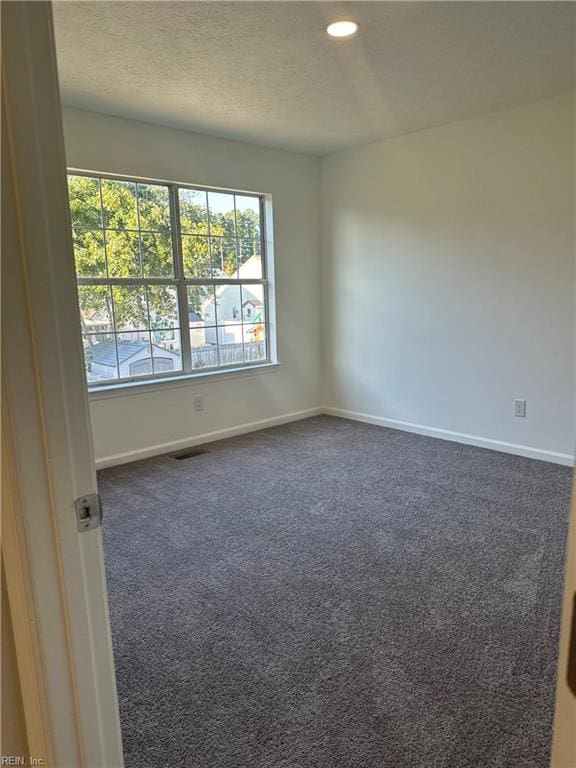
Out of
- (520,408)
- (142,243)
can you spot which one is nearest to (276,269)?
(142,243)

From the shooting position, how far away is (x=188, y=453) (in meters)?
4.16

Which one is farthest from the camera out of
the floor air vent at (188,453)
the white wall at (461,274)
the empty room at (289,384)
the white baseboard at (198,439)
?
the floor air vent at (188,453)

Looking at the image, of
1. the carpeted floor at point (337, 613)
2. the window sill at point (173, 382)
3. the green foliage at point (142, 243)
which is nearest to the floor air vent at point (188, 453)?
the carpeted floor at point (337, 613)

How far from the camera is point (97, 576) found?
0.86m

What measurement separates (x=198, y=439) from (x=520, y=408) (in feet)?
8.57

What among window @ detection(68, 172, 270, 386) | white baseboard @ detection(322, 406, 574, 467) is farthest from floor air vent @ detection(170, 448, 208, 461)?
white baseboard @ detection(322, 406, 574, 467)

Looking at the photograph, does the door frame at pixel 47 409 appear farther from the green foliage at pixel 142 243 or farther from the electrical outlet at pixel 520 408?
the electrical outlet at pixel 520 408

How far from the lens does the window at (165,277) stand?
3.69 m

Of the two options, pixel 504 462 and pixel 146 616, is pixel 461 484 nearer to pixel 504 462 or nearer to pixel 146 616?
pixel 504 462

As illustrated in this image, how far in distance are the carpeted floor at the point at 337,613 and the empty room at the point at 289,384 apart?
0.01 meters

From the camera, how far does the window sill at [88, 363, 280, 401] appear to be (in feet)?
12.5

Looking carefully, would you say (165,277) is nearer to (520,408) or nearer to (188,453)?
(188,453)

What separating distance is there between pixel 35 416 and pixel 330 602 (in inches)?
69.2

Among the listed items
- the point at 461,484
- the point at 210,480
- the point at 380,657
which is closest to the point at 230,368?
the point at 210,480
